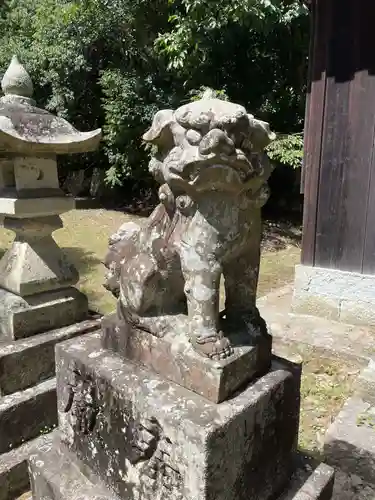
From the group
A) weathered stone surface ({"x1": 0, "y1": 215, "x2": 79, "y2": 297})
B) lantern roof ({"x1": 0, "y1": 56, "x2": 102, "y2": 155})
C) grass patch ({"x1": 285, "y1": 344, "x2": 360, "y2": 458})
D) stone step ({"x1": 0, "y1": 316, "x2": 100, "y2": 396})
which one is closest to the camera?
lantern roof ({"x1": 0, "y1": 56, "x2": 102, "y2": 155})

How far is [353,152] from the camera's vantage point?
404 centimetres

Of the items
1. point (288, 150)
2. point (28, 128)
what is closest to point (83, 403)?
Answer: point (28, 128)

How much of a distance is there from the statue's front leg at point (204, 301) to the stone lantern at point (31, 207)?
122 centimetres

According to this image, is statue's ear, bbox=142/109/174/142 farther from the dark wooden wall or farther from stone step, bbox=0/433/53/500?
the dark wooden wall

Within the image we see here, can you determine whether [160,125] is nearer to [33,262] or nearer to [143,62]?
[33,262]

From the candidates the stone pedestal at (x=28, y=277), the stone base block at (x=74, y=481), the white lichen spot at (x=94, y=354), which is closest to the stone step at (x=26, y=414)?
the stone pedestal at (x=28, y=277)

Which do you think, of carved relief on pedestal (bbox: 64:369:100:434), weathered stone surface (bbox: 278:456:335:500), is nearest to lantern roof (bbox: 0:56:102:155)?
carved relief on pedestal (bbox: 64:369:100:434)

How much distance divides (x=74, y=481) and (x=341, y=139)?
366 cm

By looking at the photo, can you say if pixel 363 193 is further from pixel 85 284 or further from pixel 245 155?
pixel 85 284

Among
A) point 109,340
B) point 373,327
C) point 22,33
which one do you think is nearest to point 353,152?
point 373,327

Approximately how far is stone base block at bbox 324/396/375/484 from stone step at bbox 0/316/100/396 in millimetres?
1643

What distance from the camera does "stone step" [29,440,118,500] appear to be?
163 cm

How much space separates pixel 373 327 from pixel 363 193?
4.18ft

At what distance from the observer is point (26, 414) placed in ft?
7.49
